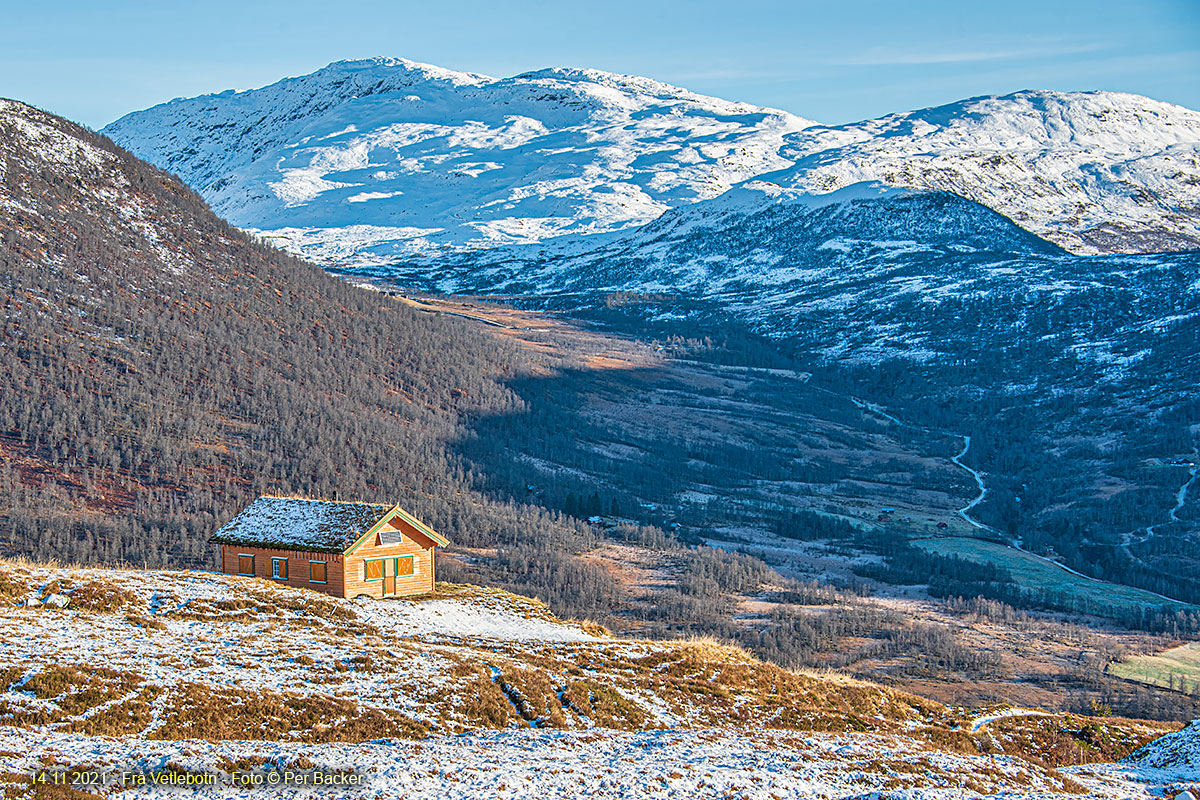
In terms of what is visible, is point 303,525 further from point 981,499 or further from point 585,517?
point 981,499

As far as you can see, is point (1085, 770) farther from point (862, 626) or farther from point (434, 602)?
point (862, 626)

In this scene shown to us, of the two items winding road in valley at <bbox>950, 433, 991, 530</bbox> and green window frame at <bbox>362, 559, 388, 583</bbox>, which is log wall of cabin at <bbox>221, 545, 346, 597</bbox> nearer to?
green window frame at <bbox>362, 559, 388, 583</bbox>

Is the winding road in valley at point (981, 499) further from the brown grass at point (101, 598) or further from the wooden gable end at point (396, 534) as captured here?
the brown grass at point (101, 598)

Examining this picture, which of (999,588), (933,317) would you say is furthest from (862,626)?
(933,317)

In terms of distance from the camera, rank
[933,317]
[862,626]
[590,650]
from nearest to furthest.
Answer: [590,650] < [862,626] < [933,317]

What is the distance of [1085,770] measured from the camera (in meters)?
24.5

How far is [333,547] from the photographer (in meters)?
35.7

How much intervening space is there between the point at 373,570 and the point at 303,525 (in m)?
3.06

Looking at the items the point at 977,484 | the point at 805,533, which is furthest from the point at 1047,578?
the point at 977,484

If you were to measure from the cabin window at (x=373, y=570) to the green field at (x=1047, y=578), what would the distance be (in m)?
46.4

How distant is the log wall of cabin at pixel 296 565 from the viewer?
118ft

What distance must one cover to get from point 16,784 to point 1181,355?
152734 mm

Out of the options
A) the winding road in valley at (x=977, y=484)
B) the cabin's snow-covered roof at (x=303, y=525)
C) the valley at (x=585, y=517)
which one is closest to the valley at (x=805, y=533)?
the valley at (x=585, y=517)

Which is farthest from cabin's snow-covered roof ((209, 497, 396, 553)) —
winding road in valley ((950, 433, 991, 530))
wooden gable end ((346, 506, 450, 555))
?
winding road in valley ((950, 433, 991, 530))
